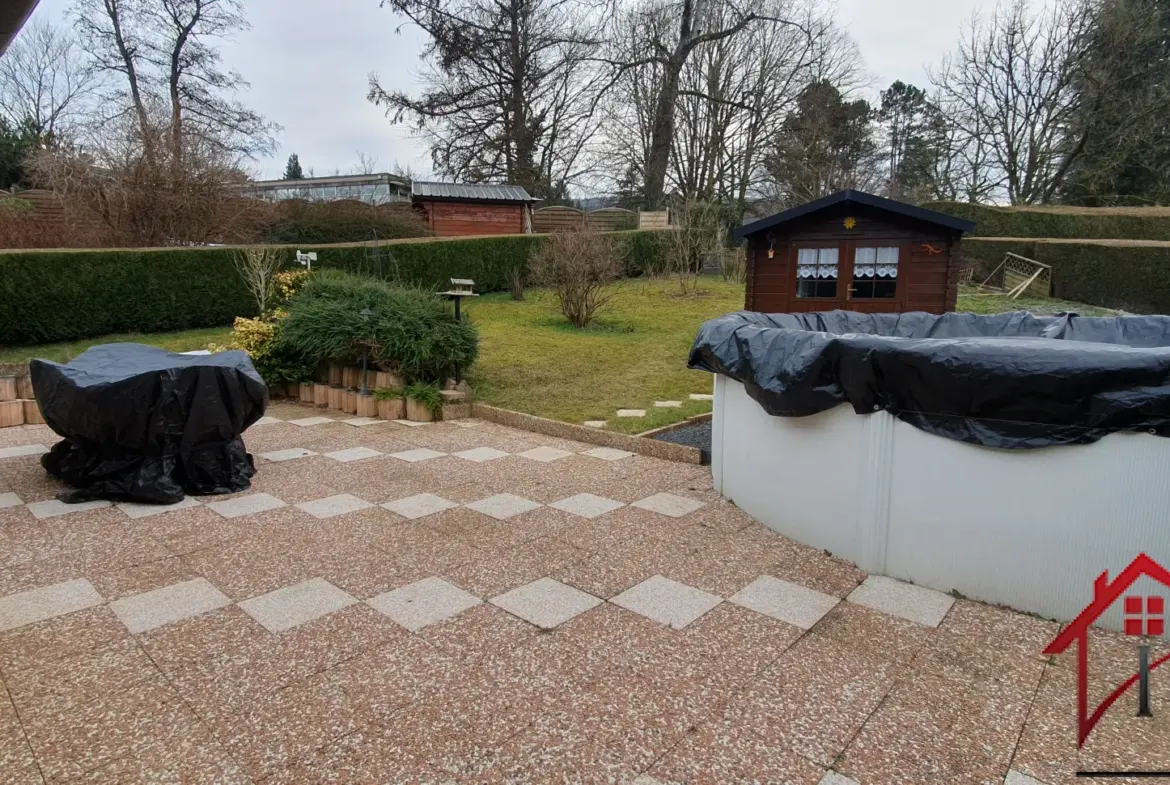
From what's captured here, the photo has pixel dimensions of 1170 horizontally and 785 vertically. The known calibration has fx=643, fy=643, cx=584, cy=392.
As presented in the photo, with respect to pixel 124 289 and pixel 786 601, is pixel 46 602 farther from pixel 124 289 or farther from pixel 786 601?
pixel 124 289

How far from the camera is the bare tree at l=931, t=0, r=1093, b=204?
18.8 metres

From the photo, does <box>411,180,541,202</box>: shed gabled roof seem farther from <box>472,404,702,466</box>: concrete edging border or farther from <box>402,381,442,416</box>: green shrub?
<box>472,404,702,466</box>: concrete edging border

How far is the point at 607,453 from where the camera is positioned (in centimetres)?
519

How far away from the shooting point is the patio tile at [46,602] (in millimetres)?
2441

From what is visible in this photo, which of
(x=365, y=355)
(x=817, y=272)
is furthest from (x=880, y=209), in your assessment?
(x=365, y=355)

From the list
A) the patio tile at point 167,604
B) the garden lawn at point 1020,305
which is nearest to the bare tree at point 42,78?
the patio tile at point 167,604

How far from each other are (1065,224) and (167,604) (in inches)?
775

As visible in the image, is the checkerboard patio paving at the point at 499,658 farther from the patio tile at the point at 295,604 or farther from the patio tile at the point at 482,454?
the patio tile at the point at 482,454

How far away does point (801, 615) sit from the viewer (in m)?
2.59

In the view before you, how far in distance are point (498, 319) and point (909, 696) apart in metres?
9.81

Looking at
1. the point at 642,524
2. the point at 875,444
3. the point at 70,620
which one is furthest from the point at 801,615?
the point at 70,620

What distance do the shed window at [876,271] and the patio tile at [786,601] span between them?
16.2 ft

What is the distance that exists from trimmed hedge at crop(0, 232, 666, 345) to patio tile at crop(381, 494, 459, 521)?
602 cm

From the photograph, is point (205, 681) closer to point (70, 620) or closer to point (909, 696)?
point (70, 620)
